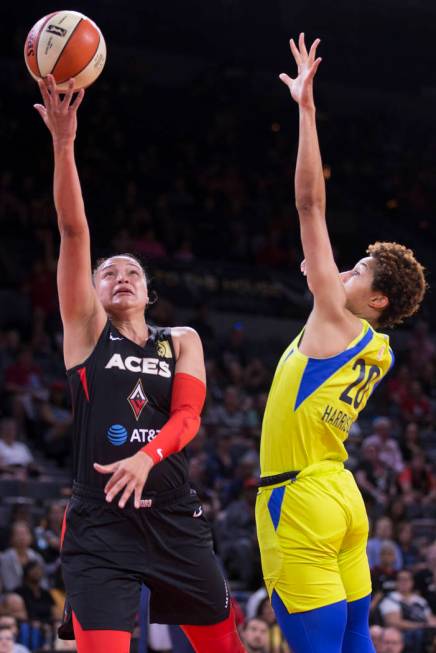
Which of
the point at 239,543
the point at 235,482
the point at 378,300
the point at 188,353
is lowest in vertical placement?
the point at 239,543

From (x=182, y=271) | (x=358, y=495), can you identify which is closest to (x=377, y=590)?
(x=358, y=495)

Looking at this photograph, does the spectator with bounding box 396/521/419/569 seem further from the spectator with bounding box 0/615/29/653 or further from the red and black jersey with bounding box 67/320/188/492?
the red and black jersey with bounding box 67/320/188/492

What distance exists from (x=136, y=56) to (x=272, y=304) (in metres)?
7.12

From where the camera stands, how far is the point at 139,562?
4.46 m

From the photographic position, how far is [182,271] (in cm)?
1686

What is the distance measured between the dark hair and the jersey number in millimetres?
283

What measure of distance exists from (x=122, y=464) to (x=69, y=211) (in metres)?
1.03

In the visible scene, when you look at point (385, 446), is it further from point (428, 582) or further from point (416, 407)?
point (428, 582)

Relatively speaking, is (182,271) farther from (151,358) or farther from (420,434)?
(151,358)

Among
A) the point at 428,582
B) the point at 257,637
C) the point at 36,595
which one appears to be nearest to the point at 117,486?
the point at 257,637

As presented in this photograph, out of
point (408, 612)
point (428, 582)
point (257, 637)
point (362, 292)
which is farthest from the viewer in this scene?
point (428, 582)

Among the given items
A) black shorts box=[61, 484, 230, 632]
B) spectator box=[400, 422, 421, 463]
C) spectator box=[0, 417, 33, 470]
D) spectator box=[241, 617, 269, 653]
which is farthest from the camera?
spectator box=[400, 422, 421, 463]

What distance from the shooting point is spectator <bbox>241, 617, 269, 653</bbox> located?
29.2 ft

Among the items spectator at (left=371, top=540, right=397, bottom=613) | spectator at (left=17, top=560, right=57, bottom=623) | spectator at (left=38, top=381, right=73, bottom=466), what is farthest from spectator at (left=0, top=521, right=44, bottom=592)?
spectator at (left=371, top=540, right=397, bottom=613)
